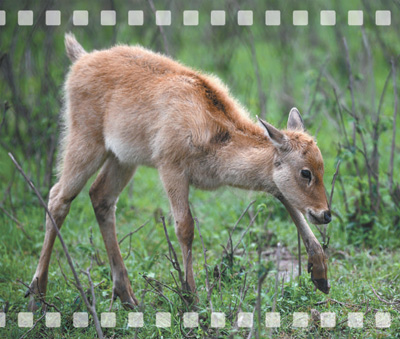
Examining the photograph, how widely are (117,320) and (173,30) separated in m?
7.92

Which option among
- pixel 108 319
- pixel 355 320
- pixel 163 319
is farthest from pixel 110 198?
pixel 355 320

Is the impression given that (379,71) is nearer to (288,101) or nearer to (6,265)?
(288,101)

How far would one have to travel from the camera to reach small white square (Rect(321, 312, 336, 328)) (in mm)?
4723

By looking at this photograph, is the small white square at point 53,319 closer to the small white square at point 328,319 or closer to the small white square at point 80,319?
the small white square at point 80,319

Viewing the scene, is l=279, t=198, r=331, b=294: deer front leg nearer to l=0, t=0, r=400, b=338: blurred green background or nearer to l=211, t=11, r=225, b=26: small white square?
l=0, t=0, r=400, b=338: blurred green background

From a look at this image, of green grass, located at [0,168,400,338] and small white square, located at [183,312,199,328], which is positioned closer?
small white square, located at [183,312,199,328]

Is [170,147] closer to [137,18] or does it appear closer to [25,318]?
[25,318]

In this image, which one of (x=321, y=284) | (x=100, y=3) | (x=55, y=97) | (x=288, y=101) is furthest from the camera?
(x=100, y=3)

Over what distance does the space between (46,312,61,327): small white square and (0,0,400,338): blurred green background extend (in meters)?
0.08

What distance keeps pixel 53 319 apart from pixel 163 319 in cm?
99

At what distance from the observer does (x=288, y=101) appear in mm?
10422

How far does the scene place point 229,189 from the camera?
579cm

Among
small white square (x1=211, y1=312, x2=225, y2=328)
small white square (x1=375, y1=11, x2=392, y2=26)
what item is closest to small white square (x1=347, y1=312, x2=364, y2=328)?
small white square (x1=211, y1=312, x2=225, y2=328)

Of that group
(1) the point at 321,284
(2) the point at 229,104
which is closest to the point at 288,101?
(2) the point at 229,104
